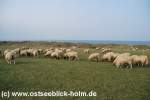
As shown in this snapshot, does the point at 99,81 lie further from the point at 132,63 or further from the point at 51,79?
the point at 132,63

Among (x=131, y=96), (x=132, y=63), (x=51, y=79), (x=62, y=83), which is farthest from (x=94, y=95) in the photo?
(x=132, y=63)

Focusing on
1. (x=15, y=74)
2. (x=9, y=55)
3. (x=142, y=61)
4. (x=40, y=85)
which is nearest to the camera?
(x=40, y=85)

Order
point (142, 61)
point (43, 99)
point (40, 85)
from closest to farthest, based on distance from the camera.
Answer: point (43, 99) → point (40, 85) → point (142, 61)

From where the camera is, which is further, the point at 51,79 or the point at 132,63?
the point at 132,63

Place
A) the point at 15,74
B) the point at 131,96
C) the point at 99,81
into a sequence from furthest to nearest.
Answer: the point at 15,74 → the point at 99,81 → the point at 131,96

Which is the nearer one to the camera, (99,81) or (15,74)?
(99,81)

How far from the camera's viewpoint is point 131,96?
4.90 m

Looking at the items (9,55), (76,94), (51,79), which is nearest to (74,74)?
(51,79)

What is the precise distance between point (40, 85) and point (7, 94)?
99 centimetres

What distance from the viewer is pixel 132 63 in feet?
29.5

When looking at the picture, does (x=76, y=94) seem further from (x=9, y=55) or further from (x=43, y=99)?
(x=9, y=55)

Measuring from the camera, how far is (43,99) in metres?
4.57

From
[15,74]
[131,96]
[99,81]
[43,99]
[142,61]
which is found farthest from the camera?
[142,61]

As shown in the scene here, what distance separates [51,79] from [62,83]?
56 cm
